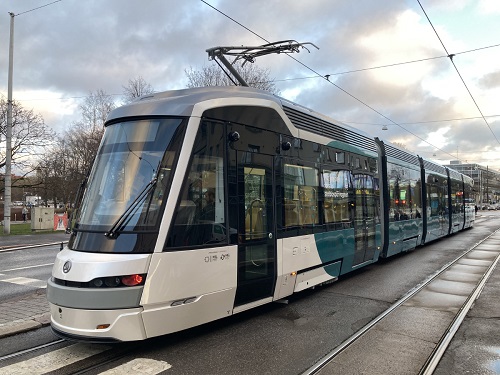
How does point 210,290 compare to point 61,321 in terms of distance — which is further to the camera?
point 210,290

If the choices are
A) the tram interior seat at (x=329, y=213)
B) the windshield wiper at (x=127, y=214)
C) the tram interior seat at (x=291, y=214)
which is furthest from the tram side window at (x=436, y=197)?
the windshield wiper at (x=127, y=214)

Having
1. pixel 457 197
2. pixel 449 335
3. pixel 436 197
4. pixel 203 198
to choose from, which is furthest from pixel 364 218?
pixel 457 197

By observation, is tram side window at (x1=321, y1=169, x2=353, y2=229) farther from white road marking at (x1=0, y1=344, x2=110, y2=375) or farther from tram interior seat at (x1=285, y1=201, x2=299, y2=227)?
white road marking at (x1=0, y1=344, x2=110, y2=375)

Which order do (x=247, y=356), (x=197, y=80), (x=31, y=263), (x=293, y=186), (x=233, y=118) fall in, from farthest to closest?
(x=197, y=80)
(x=31, y=263)
(x=293, y=186)
(x=233, y=118)
(x=247, y=356)

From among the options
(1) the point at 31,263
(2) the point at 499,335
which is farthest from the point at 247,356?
(1) the point at 31,263

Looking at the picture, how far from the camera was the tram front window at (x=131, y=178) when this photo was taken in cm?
479

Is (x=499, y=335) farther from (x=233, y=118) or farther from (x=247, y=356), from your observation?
(x=233, y=118)

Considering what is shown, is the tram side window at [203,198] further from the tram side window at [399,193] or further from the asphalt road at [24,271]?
the tram side window at [399,193]

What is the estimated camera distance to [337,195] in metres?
8.55

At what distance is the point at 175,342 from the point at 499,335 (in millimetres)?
4437

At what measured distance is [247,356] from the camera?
4.88 metres

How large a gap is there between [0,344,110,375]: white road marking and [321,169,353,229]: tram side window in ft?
15.2

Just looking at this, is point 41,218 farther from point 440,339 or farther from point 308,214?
point 440,339

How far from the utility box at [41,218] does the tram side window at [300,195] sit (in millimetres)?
22115
